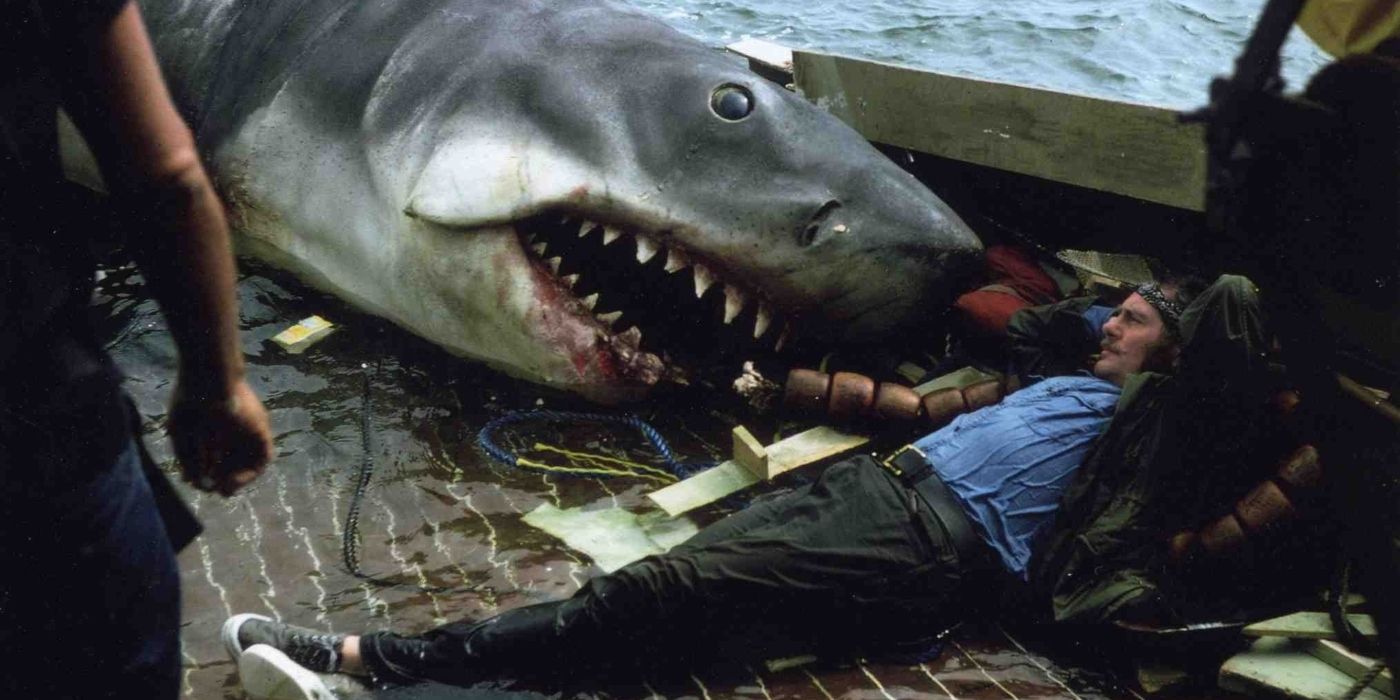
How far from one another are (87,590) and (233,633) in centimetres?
145

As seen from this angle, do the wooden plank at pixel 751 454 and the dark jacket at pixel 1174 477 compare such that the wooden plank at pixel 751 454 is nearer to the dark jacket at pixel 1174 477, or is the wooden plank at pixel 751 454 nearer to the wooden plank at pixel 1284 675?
the dark jacket at pixel 1174 477

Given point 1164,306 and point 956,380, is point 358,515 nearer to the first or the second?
point 956,380

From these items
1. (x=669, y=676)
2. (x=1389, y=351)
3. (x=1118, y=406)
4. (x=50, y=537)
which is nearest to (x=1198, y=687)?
(x=1118, y=406)

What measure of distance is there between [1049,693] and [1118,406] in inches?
32.8

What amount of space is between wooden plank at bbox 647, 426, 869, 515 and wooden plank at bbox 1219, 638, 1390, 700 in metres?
1.33

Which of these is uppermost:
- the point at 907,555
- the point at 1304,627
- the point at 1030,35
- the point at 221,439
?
the point at 221,439

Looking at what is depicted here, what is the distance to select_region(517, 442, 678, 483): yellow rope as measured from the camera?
142 inches

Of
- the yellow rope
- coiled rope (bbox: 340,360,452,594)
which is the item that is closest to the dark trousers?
coiled rope (bbox: 340,360,452,594)

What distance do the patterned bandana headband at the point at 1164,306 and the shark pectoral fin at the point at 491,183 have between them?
1.74m

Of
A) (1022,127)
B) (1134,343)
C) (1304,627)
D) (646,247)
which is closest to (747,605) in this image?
(646,247)

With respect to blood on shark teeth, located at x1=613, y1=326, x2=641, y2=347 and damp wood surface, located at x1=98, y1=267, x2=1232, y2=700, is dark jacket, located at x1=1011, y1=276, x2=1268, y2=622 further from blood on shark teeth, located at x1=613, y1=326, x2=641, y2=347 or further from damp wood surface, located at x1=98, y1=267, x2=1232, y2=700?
blood on shark teeth, located at x1=613, y1=326, x2=641, y2=347

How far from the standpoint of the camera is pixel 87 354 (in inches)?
54.3

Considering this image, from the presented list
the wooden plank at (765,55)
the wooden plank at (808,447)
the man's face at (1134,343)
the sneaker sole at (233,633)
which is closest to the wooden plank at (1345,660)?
the man's face at (1134,343)

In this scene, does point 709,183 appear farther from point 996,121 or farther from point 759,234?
point 996,121
